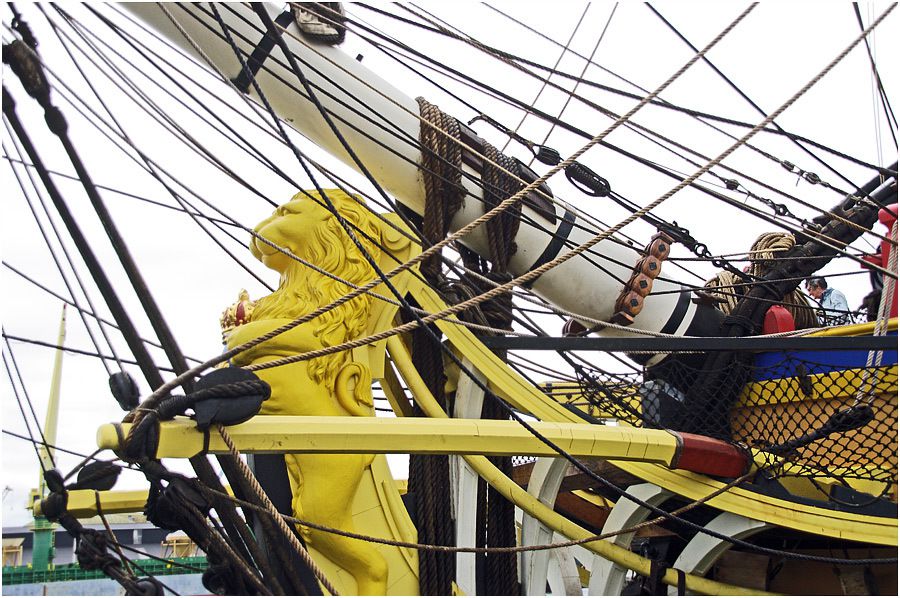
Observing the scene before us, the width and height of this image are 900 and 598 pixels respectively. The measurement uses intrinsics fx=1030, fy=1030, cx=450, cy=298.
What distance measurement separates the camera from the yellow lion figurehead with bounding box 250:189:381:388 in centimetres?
362

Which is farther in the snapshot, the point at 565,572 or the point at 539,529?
the point at 565,572

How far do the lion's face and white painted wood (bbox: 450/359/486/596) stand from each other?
741 millimetres

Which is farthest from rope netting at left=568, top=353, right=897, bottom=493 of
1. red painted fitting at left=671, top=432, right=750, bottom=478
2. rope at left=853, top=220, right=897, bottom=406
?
red painted fitting at left=671, top=432, right=750, bottom=478

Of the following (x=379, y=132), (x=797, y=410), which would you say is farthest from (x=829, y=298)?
(x=379, y=132)

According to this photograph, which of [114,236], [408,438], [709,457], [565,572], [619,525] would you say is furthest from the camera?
[565,572]

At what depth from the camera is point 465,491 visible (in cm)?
376

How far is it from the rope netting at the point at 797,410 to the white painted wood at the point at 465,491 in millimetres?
659

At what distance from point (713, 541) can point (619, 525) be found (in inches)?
13.8

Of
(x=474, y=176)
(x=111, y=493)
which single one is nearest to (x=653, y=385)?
(x=474, y=176)

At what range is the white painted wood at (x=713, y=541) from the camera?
3.75 metres

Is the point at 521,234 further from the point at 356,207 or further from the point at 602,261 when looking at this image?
the point at 356,207

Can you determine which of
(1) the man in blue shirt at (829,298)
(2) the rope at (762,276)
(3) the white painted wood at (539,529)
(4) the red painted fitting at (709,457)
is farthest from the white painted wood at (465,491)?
(1) the man in blue shirt at (829,298)

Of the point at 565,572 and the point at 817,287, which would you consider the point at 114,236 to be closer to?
the point at 565,572

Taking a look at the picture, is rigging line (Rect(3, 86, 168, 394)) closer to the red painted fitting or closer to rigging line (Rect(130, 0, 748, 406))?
rigging line (Rect(130, 0, 748, 406))
